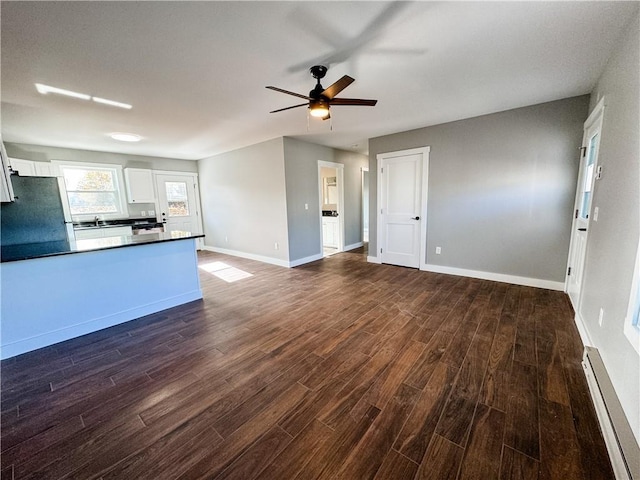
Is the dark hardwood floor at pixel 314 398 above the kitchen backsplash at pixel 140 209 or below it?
below

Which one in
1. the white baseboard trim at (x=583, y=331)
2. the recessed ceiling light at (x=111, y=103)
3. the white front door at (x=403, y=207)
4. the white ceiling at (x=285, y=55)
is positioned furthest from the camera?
the white front door at (x=403, y=207)

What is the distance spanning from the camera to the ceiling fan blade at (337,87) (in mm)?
1967

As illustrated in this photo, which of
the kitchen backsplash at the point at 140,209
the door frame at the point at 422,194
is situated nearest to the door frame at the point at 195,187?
the kitchen backsplash at the point at 140,209

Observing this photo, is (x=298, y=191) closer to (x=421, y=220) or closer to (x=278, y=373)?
(x=421, y=220)

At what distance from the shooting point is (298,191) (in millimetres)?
5062

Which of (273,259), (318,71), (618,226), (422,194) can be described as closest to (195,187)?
(273,259)

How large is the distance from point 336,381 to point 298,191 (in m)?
3.85

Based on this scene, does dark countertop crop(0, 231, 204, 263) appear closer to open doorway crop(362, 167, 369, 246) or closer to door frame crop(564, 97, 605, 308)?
door frame crop(564, 97, 605, 308)

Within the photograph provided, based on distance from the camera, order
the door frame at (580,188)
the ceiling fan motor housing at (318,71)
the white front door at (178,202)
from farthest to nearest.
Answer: the white front door at (178,202), the door frame at (580,188), the ceiling fan motor housing at (318,71)

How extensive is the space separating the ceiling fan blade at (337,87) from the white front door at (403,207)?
276 cm

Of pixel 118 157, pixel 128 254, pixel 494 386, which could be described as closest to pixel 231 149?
pixel 118 157

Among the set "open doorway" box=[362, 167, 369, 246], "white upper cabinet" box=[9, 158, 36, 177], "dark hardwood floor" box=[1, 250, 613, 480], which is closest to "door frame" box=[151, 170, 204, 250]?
"white upper cabinet" box=[9, 158, 36, 177]

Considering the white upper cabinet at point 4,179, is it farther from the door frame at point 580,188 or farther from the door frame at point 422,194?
the door frame at point 580,188

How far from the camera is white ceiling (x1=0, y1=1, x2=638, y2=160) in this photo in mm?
1628
